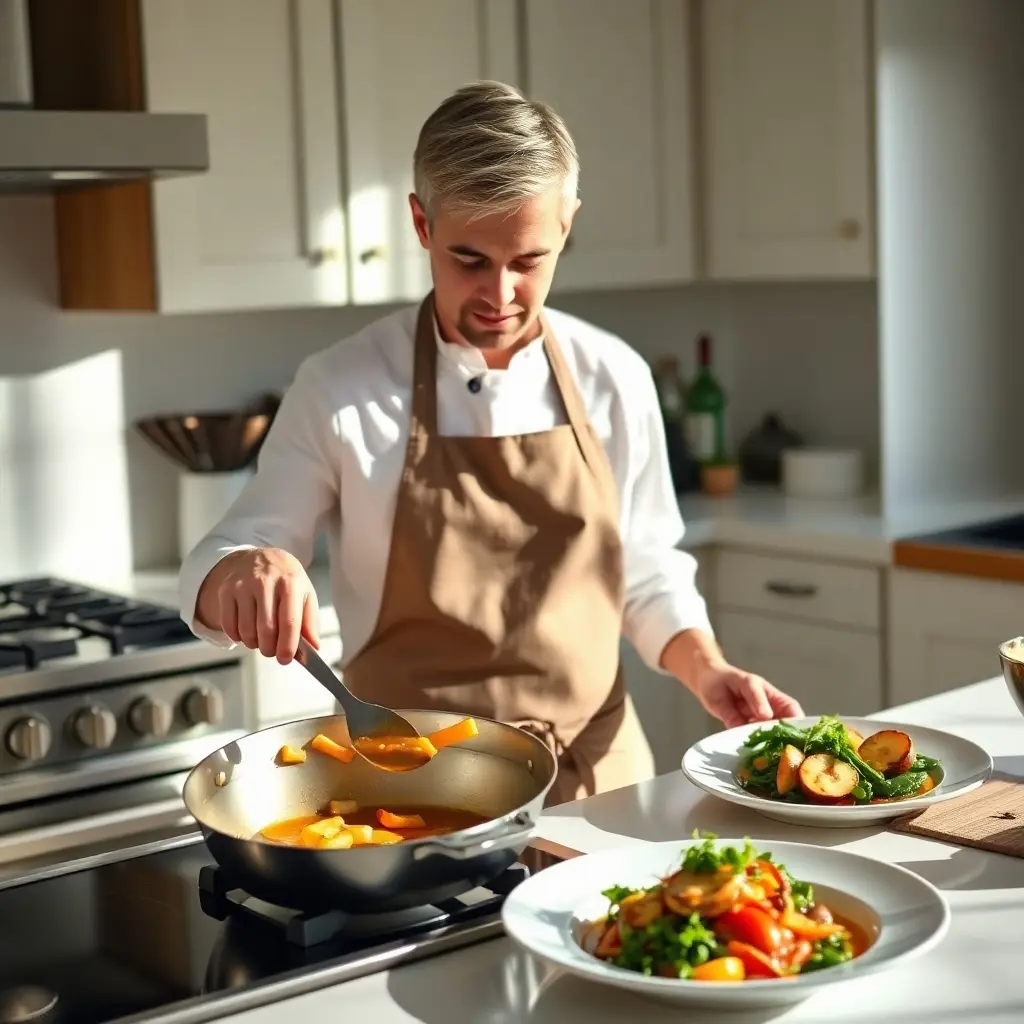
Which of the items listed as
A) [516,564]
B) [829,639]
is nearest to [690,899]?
[516,564]

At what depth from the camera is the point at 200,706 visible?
260cm

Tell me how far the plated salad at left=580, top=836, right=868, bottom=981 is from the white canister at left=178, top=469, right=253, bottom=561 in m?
A: 2.08

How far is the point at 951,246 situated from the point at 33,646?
82.9 inches

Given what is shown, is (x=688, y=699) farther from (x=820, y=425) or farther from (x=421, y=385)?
(x=421, y=385)

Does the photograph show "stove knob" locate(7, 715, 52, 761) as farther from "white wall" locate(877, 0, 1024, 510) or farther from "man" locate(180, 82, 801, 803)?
"white wall" locate(877, 0, 1024, 510)

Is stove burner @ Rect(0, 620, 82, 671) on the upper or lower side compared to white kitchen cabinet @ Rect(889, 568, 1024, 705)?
upper

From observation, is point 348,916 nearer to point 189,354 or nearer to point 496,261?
point 496,261

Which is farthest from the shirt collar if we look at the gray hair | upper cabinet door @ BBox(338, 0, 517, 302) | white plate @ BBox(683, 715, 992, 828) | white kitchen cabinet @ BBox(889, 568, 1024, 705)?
white kitchen cabinet @ BBox(889, 568, 1024, 705)

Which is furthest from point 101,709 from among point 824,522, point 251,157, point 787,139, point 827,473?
point 787,139

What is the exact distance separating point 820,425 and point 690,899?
293cm

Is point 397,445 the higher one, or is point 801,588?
point 397,445

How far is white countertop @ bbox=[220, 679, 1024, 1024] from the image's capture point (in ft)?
3.59

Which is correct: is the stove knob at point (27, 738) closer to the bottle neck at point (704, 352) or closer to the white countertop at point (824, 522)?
the white countertop at point (824, 522)

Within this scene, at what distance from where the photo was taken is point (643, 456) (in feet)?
7.01
